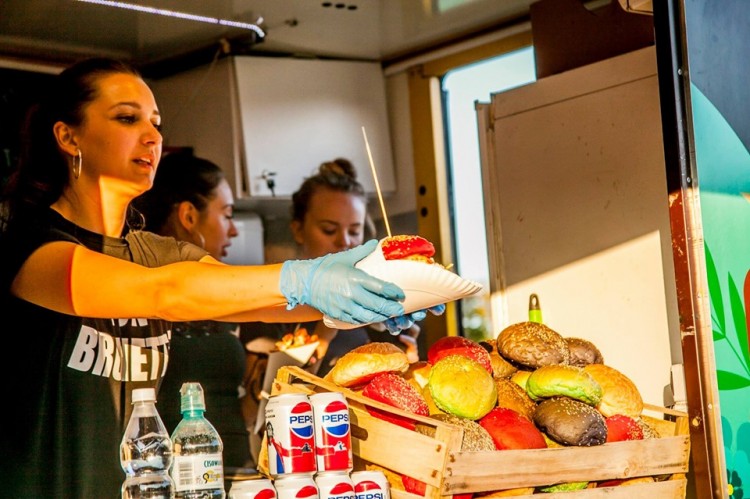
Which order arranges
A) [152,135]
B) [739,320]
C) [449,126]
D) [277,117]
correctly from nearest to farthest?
[739,320]
[152,135]
[277,117]
[449,126]

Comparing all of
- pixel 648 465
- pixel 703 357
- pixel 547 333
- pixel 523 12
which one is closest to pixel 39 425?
pixel 547 333

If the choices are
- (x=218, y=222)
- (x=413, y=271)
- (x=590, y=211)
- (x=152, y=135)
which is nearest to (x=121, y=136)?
(x=152, y=135)

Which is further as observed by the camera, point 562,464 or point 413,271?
point 562,464

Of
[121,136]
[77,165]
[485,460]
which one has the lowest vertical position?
[485,460]

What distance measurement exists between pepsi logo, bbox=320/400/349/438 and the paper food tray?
0.22m

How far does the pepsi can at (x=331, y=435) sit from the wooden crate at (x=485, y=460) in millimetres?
133

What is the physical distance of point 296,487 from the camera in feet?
7.09

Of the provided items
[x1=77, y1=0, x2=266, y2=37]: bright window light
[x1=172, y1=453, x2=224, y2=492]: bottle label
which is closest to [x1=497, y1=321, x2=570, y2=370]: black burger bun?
[x1=172, y1=453, x2=224, y2=492]: bottle label

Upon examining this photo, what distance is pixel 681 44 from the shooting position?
117 inches

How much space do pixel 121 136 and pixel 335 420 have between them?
4.71 feet

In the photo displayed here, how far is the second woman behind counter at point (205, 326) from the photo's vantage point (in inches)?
142

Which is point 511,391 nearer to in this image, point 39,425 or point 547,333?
point 547,333

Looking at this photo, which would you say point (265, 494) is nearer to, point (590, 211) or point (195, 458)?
point (195, 458)

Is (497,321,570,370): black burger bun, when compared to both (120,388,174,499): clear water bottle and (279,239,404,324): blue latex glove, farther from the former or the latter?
(120,388,174,499): clear water bottle
